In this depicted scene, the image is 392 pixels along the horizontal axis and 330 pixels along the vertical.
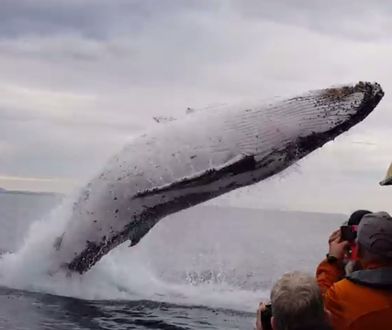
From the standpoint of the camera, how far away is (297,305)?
3.49 meters

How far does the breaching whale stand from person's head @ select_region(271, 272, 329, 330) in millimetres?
7196

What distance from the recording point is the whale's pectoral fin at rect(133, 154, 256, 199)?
443 inches

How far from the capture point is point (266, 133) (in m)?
11.2

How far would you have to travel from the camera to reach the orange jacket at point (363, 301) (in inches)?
159

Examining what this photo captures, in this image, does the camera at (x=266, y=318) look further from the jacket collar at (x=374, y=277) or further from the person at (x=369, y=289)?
the jacket collar at (x=374, y=277)

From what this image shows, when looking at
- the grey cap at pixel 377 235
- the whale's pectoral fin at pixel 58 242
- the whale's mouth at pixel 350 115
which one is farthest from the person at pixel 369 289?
the whale's pectoral fin at pixel 58 242

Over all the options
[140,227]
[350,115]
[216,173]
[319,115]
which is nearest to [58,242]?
[140,227]

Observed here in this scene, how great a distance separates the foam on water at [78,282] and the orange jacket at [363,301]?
336 inches

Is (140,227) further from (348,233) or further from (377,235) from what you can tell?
(377,235)

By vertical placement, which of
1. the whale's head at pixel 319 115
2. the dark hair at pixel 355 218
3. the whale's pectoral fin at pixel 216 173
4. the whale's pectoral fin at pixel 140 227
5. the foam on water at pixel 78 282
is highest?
the whale's head at pixel 319 115

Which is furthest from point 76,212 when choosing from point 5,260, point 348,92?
point 348,92

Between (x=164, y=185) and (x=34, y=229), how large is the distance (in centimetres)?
377

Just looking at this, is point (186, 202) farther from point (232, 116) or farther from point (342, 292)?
point (342, 292)

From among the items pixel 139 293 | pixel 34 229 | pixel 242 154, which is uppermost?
pixel 242 154
